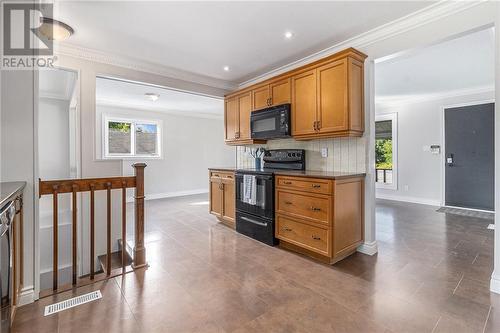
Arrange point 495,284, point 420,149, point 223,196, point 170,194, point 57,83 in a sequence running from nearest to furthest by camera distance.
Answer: point 495,284
point 223,196
point 57,83
point 420,149
point 170,194

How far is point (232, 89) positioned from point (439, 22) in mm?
3179

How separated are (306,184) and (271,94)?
1515 millimetres

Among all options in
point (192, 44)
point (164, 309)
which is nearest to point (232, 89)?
point (192, 44)

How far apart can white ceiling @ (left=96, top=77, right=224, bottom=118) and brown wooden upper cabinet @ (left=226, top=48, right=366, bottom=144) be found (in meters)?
2.00

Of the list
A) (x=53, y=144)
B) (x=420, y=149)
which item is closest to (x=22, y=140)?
(x=53, y=144)

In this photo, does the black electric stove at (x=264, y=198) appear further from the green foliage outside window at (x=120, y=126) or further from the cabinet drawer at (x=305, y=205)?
the green foliage outside window at (x=120, y=126)

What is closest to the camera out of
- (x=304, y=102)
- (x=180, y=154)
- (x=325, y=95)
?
(x=325, y=95)

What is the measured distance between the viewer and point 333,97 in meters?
2.82

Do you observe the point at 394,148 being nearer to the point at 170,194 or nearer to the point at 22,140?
the point at 170,194

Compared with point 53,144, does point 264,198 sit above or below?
below

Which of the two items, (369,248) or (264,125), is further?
(264,125)

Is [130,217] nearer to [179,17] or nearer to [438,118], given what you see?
[179,17]

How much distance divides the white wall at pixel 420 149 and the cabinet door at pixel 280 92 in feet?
13.0

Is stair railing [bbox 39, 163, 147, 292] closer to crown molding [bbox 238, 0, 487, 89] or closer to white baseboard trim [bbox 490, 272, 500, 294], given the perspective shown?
crown molding [bbox 238, 0, 487, 89]
